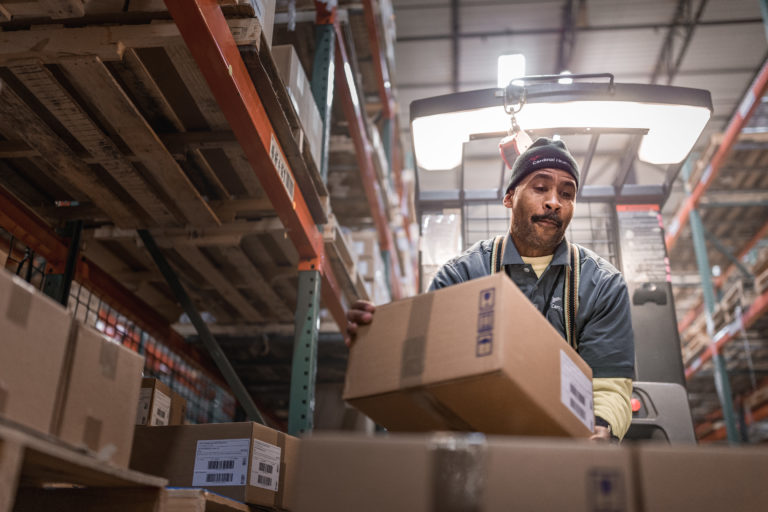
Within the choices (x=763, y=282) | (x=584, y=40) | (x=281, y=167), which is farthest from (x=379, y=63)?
(x=763, y=282)

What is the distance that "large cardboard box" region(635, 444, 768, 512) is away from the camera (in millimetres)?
1161

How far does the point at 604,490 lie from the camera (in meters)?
1.16

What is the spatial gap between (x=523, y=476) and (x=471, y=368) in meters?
0.42

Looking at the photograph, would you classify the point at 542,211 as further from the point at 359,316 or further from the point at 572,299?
the point at 359,316

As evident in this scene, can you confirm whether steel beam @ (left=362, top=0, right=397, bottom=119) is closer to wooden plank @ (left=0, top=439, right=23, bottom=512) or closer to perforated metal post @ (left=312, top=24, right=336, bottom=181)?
perforated metal post @ (left=312, top=24, right=336, bottom=181)

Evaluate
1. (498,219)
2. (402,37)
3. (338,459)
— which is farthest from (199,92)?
(402,37)

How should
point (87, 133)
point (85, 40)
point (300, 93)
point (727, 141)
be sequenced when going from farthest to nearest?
1. point (727, 141)
2. point (300, 93)
3. point (87, 133)
4. point (85, 40)

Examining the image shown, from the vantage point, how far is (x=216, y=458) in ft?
8.59

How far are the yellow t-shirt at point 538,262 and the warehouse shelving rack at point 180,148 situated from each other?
1294 mm

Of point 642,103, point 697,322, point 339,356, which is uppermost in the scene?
point 697,322

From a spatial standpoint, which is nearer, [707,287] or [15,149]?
[15,149]

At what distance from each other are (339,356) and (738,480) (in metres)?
5.25

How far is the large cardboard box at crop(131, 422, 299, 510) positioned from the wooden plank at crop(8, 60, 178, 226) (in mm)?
1281

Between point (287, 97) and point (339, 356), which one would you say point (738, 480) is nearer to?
point (287, 97)
